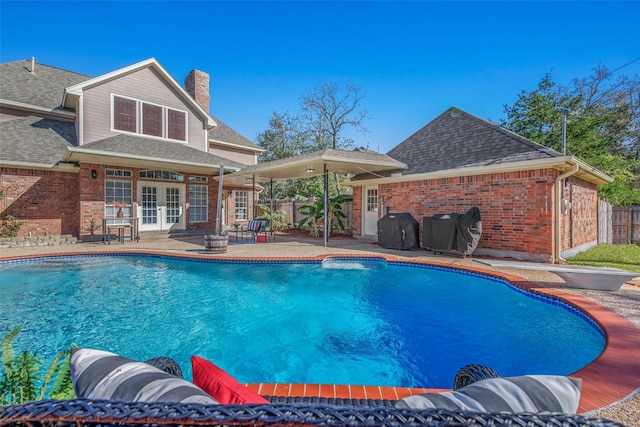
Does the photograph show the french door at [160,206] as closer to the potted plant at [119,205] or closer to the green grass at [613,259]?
the potted plant at [119,205]

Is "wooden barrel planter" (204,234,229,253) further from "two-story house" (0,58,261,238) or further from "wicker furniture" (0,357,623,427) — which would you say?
"wicker furniture" (0,357,623,427)

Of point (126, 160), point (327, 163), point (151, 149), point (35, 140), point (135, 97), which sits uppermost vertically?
point (135, 97)

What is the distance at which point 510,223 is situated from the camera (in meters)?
9.02

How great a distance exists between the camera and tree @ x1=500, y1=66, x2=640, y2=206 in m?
15.9

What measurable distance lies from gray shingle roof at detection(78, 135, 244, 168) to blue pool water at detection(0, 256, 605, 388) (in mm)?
5137

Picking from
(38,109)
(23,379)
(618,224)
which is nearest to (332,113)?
(38,109)

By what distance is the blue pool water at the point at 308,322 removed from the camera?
3.87m

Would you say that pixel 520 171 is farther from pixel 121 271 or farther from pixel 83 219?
pixel 83 219

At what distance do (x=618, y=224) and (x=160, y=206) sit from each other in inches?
813

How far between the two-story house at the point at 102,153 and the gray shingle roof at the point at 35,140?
0.11 ft

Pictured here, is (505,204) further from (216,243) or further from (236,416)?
(236,416)

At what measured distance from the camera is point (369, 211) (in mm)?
13922

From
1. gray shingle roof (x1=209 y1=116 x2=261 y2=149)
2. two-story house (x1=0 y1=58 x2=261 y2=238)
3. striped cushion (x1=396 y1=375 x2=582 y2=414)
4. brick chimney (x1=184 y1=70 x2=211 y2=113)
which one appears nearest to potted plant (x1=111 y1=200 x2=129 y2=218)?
two-story house (x1=0 y1=58 x2=261 y2=238)

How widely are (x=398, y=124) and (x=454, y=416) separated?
25.3 m
